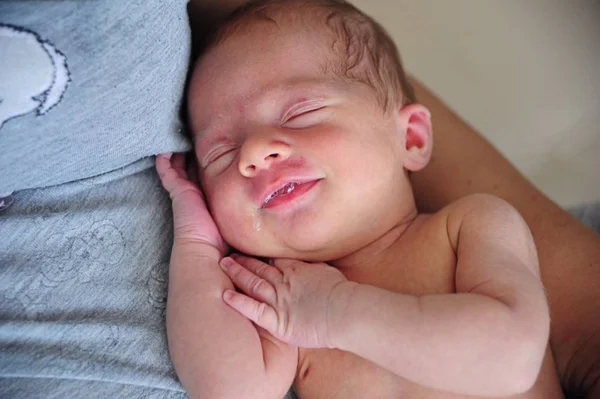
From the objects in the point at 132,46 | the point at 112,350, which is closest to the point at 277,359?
the point at 112,350

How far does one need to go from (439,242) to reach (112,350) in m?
0.50

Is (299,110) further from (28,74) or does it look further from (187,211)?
(28,74)

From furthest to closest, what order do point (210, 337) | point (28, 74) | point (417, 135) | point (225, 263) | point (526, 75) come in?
point (526, 75), point (417, 135), point (225, 263), point (210, 337), point (28, 74)

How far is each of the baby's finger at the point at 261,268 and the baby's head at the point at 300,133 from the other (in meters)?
0.02

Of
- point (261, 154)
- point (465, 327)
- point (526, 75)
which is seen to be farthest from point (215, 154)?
point (526, 75)

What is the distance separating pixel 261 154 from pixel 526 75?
1068mm

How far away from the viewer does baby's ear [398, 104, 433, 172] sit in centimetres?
101

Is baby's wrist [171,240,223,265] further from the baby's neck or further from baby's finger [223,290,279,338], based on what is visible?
the baby's neck

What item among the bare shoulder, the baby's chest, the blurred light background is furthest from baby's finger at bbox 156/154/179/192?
the blurred light background

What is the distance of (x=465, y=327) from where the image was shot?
71 cm

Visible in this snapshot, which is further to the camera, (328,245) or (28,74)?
(328,245)

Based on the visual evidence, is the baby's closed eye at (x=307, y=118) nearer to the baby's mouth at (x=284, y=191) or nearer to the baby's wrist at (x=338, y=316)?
the baby's mouth at (x=284, y=191)

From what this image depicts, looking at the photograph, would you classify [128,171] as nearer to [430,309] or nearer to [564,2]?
[430,309]

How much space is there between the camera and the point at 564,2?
1.56 metres
